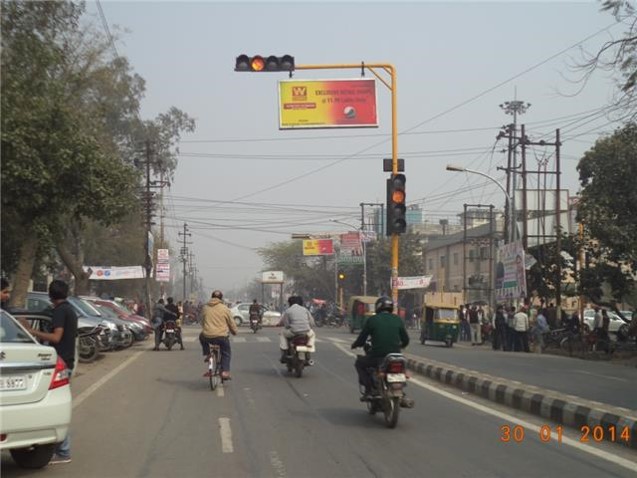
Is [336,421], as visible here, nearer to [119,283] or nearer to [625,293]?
[625,293]

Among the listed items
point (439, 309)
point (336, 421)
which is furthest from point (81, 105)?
point (336, 421)

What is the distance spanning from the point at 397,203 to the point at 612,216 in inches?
512

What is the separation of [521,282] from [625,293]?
14.2 ft

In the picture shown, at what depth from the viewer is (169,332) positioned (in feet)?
76.3

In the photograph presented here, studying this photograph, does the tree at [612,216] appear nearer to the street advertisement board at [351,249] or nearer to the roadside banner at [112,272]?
the roadside banner at [112,272]

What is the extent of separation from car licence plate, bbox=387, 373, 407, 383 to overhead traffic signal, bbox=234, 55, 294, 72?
7157 millimetres

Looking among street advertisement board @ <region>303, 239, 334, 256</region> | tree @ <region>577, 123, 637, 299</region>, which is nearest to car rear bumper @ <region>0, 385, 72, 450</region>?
tree @ <region>577, 123, 637, 299</region>

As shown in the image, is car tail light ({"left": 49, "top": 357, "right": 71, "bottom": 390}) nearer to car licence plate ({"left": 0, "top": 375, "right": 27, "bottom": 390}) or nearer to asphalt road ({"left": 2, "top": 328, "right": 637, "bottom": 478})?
car licence plate ({"left": 0, "top": 375, "right": 27, "bottom": 390})

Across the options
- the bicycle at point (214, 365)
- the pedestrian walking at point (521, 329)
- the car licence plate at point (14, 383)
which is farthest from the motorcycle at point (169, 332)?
the car licence plate at point (14, 383)

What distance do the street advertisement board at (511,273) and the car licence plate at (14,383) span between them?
2358cm

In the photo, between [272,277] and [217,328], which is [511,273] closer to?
[217,328]

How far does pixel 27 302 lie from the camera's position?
19672 millimetres

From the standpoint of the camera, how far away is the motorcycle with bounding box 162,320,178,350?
76.2 ft

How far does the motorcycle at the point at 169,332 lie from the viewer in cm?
2322
